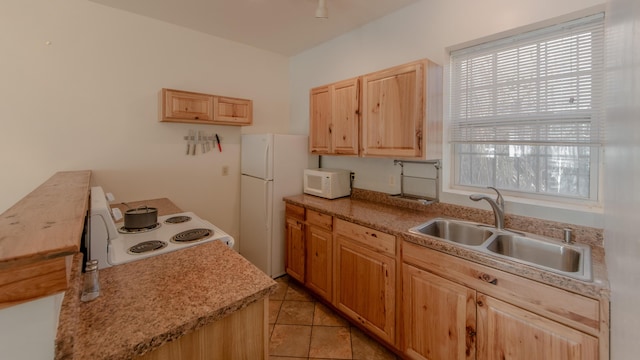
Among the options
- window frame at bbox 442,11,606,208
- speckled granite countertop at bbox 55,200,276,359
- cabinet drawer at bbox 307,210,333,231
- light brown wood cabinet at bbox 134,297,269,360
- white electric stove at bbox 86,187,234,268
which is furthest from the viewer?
cabinet drawer at bbox 307,210,333,231

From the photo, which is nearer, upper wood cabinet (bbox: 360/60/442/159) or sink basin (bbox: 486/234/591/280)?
sink basin (bbox: 486/234/591/280)

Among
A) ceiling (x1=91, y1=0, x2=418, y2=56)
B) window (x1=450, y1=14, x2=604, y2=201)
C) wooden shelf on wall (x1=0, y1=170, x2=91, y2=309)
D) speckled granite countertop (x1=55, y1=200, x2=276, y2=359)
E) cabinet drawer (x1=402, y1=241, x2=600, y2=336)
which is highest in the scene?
ceiling (x1=91, y1=0, x2=418, y2=56)

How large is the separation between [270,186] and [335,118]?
0.95m

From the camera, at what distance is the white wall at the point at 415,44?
1687 mm

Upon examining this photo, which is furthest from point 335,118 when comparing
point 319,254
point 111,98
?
point 111,98

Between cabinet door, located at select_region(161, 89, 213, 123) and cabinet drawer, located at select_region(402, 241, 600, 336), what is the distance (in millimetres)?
2325

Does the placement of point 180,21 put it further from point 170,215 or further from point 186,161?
point 170,215

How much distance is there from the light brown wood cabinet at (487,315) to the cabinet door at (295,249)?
114 centimetres

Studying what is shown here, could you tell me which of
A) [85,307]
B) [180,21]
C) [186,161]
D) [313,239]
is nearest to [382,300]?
[313,239]

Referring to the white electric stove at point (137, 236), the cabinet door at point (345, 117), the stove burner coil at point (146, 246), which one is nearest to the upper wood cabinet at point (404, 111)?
the cabinet door at point (345, 117)

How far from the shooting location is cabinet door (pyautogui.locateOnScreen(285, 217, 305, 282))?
2648mm

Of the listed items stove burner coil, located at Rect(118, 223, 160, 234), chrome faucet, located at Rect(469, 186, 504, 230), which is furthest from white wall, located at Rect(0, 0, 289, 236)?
chrome faucet, located at Rect(469, 186, 504, 230)

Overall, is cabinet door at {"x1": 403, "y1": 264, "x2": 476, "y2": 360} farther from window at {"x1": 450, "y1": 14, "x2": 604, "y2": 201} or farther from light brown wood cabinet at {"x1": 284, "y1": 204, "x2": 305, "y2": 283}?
light brown wood cabinet at {"x1": 284, "y1": 204, "x2": 305, "y2": 283}

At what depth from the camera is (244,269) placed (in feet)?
4.16
